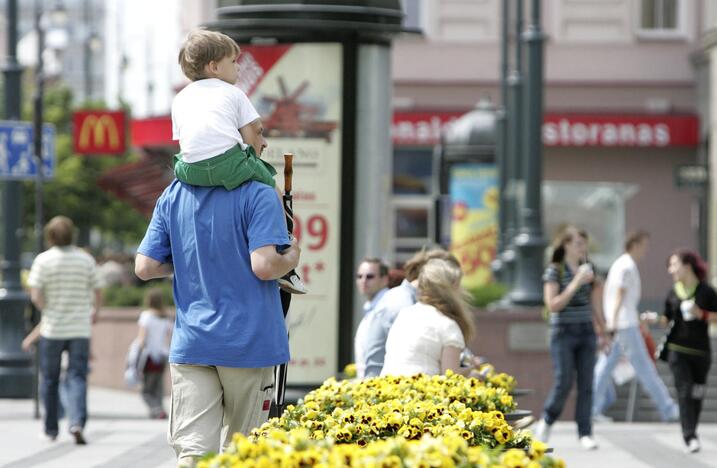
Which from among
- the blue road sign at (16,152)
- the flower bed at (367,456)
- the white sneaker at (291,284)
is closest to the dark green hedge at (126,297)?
the blue road sign at (16,152)

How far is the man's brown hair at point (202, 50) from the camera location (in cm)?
576

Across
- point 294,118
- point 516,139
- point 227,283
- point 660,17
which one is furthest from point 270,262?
point 660,17

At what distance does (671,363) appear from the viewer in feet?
42.0

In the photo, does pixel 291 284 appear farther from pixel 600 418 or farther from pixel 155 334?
pixel 155 334

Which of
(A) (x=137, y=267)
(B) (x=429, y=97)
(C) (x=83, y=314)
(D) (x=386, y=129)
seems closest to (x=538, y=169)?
(C) (x=83, y=314)

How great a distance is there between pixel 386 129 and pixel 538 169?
25.1ft

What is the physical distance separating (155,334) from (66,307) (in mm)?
4977

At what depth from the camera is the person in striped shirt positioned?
41.3 feet

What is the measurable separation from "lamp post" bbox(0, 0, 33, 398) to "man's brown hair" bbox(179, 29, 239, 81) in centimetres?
1242

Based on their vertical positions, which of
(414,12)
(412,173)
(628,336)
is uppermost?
(414,12)

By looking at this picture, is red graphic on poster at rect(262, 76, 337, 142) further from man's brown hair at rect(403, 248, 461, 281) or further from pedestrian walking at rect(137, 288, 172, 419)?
pedestrian walking at rect(137, 288, 172, 419)

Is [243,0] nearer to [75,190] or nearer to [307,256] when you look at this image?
[307,256]

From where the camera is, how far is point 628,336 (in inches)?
→ 624

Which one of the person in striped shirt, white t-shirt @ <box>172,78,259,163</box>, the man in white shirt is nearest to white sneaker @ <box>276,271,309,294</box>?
white t-shirt @ <box>172,78,259,163</box>
